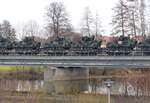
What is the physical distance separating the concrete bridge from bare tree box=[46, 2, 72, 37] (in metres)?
31.1

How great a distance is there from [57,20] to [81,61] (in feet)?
124

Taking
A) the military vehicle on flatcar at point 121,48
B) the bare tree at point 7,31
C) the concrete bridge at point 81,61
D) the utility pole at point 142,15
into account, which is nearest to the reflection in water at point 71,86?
the concrete bridge at point 81,61

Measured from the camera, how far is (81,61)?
2138 inches

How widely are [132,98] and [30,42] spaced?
114 feet

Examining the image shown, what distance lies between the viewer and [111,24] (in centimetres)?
8169

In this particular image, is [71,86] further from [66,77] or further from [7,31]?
[7,31]

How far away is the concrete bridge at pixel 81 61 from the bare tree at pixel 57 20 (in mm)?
31135

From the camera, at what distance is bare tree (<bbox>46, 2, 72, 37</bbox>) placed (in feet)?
296

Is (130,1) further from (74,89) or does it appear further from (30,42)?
(74,89)

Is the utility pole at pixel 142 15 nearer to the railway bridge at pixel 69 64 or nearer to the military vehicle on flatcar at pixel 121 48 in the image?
the military vehicle on flatcar at pixel 121 48

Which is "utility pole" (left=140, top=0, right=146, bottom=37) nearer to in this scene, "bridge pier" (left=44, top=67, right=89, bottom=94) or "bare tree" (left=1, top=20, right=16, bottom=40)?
"bridge pier" (left=44, top=67, right=89, bottom=94)

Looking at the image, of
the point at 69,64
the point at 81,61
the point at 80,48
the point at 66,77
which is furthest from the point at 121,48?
the point at 66,77

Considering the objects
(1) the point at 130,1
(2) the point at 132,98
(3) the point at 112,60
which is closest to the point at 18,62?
(3) the point at 112,60

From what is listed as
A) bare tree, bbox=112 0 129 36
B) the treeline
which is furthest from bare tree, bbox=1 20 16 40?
bare tree, bbox=112 0 129 36
